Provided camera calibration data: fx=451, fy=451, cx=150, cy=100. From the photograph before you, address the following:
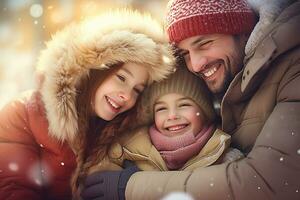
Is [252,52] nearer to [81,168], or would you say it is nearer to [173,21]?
[173,21]

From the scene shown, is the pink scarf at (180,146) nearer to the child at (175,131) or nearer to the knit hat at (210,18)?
the child at (175,131)

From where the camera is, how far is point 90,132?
2004mm

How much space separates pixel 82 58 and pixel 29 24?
2130mm

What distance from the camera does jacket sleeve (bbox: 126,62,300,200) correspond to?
1.44 m

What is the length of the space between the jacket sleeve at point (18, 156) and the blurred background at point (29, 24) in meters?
1.51

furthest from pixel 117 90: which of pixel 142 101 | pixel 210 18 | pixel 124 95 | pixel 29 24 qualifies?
pixel 29 24

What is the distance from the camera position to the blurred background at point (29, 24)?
11.4ft

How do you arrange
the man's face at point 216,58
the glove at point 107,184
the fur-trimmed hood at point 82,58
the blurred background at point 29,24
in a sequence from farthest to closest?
the blurred background at point 29,24
the man's face at point 216,58
the fur-trimmed hood at point 82,58
the glove at point 107,184

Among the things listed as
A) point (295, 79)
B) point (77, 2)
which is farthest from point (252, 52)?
point (77, 2)

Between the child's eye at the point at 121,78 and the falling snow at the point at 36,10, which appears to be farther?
the falling snow at the point at 36,10

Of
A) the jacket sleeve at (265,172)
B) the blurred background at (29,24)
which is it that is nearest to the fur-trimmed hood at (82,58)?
the jacket sleeve at (265,172)

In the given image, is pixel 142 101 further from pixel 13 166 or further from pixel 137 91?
pixel 13 166

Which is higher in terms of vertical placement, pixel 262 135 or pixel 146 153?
pixel 262 135

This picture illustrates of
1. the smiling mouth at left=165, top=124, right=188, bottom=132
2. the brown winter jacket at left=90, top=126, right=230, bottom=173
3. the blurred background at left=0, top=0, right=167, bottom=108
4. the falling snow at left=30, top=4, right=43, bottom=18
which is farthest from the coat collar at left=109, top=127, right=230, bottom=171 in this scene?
the falling snow at left=30, top=4, right=43, bottom=18
